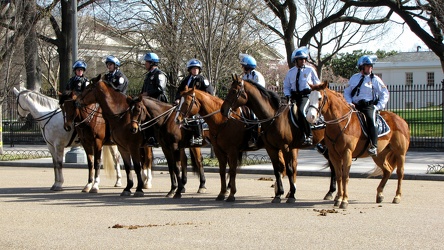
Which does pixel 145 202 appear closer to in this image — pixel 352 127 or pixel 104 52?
pixel 352 127

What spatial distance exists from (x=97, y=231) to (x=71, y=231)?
38 centimetres

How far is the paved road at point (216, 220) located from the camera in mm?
9641

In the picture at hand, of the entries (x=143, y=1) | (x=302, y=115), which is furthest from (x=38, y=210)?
(x=143, y=1)

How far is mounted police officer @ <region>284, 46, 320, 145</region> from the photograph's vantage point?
46.6 ft

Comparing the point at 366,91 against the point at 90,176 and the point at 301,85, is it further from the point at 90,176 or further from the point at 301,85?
the point at 90,176

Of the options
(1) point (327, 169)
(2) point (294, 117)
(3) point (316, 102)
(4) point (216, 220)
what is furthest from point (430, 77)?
(4) point (216, 220)

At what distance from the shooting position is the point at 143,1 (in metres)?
36.7

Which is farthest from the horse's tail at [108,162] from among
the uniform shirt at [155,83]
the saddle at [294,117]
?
the saddle at [294,117]

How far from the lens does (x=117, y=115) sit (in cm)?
1558

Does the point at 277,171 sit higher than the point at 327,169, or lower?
higher

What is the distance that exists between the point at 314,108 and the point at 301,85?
181 cm

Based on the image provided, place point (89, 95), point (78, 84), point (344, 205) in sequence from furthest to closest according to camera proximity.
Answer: point (78, 84) → point (89, 95) → point (344, 205)

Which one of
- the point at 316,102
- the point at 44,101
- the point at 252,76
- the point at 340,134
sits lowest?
the point at 340,134

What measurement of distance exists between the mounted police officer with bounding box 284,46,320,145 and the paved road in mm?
1463
